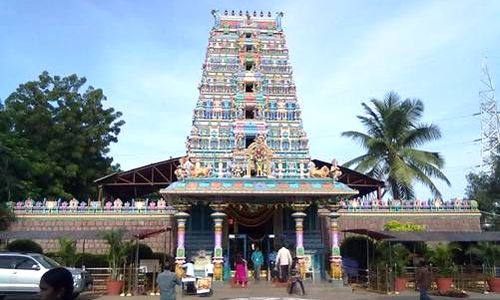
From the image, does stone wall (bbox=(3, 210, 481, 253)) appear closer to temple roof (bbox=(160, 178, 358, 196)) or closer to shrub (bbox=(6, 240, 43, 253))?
shrub (bbox=(6, 240, 43, 253))

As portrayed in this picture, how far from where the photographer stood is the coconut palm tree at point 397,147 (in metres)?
30.2

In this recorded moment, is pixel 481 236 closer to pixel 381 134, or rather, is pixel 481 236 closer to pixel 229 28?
pixel 381 134

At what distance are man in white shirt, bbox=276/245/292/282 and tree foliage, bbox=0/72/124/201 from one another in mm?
16773

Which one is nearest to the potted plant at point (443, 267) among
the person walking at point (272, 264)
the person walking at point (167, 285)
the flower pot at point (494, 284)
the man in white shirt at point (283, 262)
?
the flower pot at point (494, 284)

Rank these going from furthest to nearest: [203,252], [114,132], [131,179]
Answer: [114,132]
[131,179]
[203,252]

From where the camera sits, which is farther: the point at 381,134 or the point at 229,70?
the point at 381,134

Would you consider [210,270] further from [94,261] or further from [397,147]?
[397,147]

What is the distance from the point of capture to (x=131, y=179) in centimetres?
3089

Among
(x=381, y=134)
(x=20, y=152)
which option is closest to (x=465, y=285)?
(x=381, y=134)

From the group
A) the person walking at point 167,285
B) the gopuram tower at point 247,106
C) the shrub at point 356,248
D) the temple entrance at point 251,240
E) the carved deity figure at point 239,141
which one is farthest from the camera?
the shrub at point 356,248

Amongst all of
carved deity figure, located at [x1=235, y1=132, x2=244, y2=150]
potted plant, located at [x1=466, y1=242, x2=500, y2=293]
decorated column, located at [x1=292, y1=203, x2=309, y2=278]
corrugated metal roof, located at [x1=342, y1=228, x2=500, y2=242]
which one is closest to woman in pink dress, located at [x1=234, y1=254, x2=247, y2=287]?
decorated column, located at [x1=292, y1=203, x2=309, y2=278]

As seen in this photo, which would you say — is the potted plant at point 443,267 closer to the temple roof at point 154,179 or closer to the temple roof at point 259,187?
the temple roof at point 259,187

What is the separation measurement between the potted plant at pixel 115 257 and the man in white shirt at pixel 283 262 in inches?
224

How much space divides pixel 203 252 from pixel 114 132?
18.7 metres
